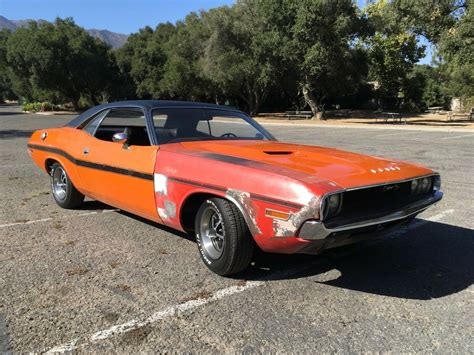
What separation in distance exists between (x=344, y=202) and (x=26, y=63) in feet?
158

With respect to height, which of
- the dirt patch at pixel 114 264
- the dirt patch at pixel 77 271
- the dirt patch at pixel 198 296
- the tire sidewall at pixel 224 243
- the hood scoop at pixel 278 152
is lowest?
the dirt patch at pixel 198 296

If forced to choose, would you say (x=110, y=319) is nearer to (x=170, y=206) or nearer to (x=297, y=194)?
(x=170, y=206)

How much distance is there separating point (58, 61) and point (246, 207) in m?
46.3

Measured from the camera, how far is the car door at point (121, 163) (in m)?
4.34

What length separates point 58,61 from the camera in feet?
146

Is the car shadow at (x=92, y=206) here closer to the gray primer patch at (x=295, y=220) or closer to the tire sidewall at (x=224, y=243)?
the tire sidewall at (x=224, y=243)

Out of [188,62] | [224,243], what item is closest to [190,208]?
[224,243]

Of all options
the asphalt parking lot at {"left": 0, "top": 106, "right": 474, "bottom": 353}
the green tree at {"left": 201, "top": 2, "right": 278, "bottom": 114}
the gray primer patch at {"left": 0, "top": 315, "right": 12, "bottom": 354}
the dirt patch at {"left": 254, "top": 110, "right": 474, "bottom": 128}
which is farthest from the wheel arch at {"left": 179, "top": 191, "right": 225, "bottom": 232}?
the green tree at {"left": 201, "top": 2, "right": 278, "bottom": 114}

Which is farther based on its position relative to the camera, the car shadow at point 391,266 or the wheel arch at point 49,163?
the wheel arch at point 49,163

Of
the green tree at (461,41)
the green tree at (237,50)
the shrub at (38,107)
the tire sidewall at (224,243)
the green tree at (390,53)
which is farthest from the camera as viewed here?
the shrub at (38,107)

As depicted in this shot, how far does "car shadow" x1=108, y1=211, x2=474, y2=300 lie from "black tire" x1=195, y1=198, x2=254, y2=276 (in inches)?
7.6

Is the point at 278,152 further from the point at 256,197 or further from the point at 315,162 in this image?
the point at 256,197

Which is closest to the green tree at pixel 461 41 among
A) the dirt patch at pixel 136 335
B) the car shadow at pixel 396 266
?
the car shadow at pixel 396 266

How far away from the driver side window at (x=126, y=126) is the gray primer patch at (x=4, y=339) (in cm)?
210
